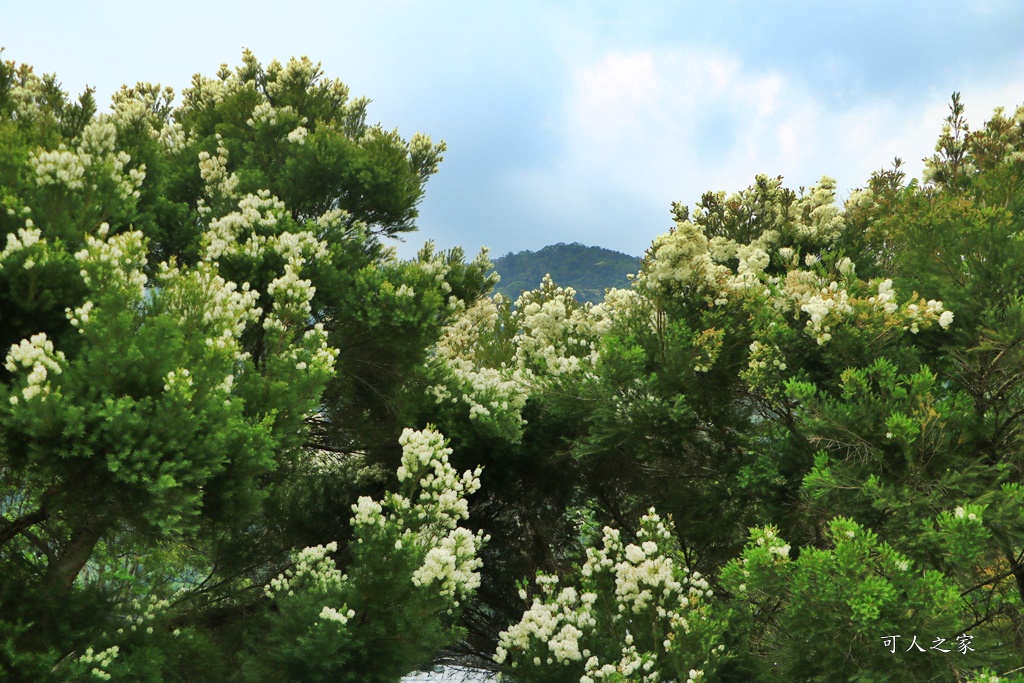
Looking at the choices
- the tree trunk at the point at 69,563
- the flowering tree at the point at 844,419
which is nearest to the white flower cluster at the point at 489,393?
the flowering tree at the point at 844,419

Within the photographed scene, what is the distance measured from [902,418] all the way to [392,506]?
18.6 ft

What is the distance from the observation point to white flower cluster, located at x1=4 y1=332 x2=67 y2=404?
655cm

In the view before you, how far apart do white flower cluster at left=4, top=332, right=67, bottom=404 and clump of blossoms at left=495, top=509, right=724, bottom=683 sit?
5311 mm

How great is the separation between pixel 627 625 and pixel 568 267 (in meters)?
91.0

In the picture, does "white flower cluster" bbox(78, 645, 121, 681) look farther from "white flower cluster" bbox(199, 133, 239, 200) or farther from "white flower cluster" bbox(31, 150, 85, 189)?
"white flower cluster" bbox(199, 133, 239, 200)

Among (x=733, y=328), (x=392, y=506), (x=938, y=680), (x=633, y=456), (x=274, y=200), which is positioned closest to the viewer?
(x=938, y=680)

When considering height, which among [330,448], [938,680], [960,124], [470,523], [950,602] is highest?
[960,124]

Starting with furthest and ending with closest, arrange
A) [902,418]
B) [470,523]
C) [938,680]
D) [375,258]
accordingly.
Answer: [470,523] < [375,258] < [902,418] < [938,680]

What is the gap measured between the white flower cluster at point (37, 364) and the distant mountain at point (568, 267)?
80705 millimetres

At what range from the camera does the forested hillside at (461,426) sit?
7230 millimetres

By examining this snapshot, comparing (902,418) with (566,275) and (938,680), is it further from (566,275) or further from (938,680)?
(566,275)

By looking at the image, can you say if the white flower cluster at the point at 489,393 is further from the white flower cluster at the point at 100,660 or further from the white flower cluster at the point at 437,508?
the white flower cluster at the point at 100,660

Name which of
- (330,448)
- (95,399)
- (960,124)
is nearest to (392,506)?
(95,399)

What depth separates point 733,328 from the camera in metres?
10.9
